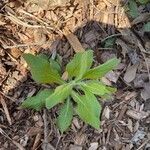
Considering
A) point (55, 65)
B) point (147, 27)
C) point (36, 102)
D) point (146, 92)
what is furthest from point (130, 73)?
point (36, 102)

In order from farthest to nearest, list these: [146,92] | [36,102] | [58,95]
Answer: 1. [146,92]
2. [36,102]
3. [58,95]

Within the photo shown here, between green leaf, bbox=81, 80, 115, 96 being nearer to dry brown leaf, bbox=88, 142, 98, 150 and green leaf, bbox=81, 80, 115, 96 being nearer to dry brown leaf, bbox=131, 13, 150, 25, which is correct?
dry brown leaf, bbox=88, 142, 98, 150

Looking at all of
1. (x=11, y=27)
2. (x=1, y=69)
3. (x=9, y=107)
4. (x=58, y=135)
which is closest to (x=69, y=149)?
(x=58, y=135)

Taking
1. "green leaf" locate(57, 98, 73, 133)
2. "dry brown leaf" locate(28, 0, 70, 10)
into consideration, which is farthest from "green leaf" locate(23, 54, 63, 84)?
"dry brown leaf" locate(28, 0, 70, 10)

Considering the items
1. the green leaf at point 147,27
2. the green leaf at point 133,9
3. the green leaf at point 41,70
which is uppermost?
the green leaf at point 41,70

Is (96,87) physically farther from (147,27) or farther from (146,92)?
(147,27)

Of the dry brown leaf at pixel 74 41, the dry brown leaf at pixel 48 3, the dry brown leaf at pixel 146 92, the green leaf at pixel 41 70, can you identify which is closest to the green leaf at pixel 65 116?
the green leaf at pixel 41 70

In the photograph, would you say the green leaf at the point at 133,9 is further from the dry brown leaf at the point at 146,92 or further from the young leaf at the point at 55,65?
the young leaf at the point at 55,65
